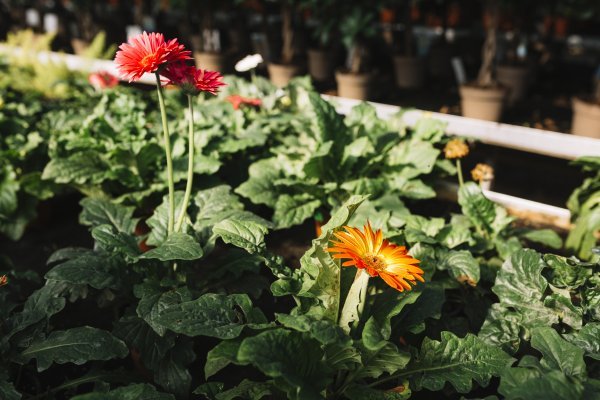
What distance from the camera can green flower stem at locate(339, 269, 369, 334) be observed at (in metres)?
1.39

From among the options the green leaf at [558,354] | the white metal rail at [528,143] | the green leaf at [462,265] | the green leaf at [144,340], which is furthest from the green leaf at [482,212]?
the green leaf at [144,340]

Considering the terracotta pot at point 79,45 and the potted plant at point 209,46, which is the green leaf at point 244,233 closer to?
the potted plant at point 209,46

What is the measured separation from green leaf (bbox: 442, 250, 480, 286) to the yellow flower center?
21.0 inches

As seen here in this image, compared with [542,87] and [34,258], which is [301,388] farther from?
[542,87]

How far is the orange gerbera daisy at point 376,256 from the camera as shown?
1270 mm

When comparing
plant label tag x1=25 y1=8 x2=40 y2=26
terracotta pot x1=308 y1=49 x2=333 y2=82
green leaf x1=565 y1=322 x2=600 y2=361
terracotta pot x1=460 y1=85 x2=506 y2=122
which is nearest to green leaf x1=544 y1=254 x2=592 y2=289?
green leaf x1=565 y1=322 x2=600 y2=361

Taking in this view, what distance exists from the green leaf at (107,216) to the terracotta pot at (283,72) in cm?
377

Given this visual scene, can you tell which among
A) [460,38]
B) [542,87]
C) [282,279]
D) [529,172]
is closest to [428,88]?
[542,87]

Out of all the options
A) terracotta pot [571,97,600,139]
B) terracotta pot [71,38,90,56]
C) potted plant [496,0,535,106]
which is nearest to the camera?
terracotta pot [571,97,600,139]

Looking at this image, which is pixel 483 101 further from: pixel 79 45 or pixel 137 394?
pixel 79 45

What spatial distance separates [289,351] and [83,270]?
0.76m

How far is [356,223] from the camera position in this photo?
2.05 metres

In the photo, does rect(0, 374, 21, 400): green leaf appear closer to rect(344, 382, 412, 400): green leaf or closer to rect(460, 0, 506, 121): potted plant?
rect(344, 382, 412, 400): green leaf

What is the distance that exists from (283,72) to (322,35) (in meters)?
0.56
